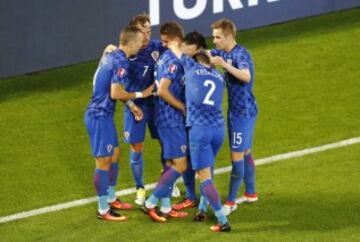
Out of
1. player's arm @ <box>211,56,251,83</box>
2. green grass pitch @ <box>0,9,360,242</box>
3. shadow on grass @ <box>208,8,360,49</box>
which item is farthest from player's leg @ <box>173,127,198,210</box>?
shadow on grass @ <box>208,8,360,49</box>

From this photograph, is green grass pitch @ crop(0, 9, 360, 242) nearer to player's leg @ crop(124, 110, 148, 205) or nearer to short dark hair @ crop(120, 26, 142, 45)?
player's leg @ crop(124, 110, 148, 205)

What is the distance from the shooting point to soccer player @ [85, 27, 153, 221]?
37.1ft

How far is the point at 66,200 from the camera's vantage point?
40.6ft

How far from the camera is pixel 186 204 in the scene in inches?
474

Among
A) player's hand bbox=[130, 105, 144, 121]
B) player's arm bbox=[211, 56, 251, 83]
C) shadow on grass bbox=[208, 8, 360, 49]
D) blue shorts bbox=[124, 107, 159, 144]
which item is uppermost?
player's arm bbox=[211, 56, 251, 83]

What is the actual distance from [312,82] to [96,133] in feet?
16.9

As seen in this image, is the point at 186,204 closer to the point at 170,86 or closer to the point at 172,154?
the point at 172,154

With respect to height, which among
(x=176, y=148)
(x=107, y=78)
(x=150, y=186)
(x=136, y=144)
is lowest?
(x=150, y=186)

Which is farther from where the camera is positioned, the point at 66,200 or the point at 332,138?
the point at 332,138

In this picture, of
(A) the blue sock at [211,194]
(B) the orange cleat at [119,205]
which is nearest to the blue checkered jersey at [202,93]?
(A) the blue sock at [211,194]

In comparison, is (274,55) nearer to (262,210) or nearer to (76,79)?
(76,79)

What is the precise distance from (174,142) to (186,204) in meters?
0.94

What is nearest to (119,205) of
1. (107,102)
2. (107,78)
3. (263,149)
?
(107,102)

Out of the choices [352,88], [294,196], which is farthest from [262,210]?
[352,88]
